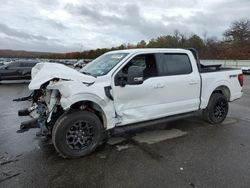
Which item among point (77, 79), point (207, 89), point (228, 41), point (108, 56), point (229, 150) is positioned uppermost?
point (228, 41)

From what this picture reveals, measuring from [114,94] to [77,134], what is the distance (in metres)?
0.96

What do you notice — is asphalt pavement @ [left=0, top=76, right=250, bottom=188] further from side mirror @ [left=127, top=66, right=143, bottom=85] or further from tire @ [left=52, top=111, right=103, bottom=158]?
side mirror @ [left=127, top=66, right=143, bottom=85]

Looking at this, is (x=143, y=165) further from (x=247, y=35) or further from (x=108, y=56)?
(x=247, y=35)

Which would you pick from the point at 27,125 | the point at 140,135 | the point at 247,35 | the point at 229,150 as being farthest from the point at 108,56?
the point at 247,35

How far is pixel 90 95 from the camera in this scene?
4.20 metres

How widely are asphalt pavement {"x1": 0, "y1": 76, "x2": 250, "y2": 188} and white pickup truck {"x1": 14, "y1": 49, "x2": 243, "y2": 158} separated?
1.28 feet

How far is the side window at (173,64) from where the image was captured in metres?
5.23

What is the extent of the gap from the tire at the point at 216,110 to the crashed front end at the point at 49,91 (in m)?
3.31

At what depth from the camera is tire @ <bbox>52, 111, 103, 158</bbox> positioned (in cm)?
406

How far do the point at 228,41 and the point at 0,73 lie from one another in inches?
2081

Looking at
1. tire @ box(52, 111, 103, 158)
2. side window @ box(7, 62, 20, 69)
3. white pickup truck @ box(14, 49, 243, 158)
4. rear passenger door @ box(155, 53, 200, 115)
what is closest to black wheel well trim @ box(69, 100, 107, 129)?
white pickup truck @ box(14, 49, 243, 158)

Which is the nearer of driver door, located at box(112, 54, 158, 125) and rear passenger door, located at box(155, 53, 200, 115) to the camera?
driver door, located at box(112, 54, 158, 125)

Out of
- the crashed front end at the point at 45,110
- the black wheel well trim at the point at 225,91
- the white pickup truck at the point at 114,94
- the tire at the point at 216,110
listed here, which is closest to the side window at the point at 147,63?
the white pickup truck at the point at 114,94

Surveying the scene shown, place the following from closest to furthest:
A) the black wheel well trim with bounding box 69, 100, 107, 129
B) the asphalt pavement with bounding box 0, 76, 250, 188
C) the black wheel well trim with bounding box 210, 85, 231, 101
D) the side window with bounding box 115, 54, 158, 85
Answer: the asphalt pavement with bounding box 0, 76, 250, 188
the black wheel well trim with bounding box 69, 100, 107, 129
the side window with bounding box 115, 54, 158, 85
the black wheel well trim with bounding box 210, 85, 231, 101
